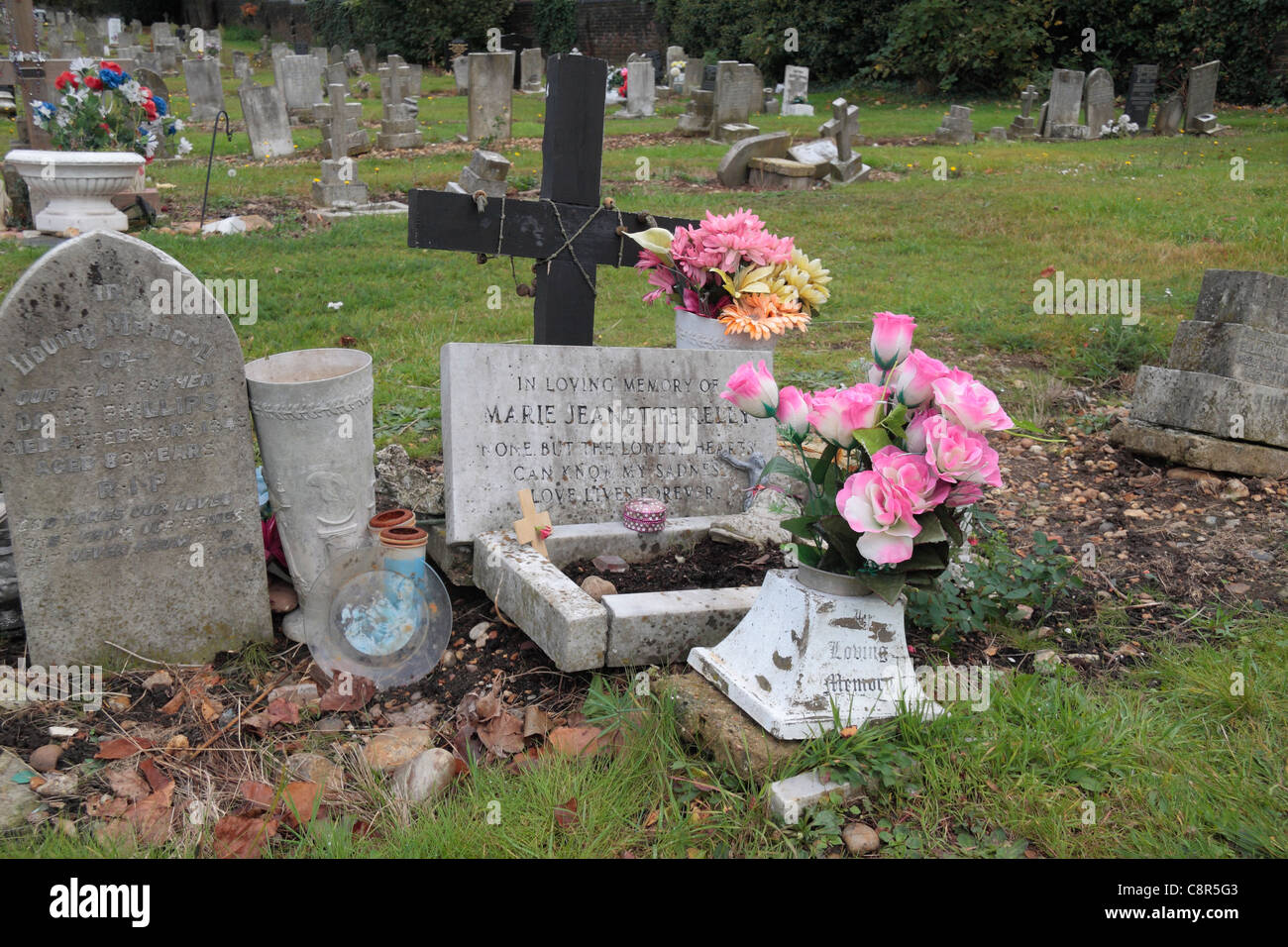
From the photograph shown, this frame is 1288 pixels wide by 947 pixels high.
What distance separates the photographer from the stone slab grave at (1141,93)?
18938mm

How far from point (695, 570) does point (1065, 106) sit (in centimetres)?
1727

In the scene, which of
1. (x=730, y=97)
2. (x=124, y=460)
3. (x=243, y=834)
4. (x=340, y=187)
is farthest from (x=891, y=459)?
(x=730, y=97)

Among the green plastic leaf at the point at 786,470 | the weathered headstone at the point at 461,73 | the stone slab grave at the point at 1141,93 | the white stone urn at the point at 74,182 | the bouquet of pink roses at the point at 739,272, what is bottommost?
the green plastic leaf at the point at 786,470

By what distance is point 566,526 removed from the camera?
386 centimetres

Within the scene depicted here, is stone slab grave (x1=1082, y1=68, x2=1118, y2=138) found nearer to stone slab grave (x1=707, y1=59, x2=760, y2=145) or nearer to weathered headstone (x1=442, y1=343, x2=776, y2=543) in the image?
stone slab grave (x1=707, y1=59, x2=760, y2=145)

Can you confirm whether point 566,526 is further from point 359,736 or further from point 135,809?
point 135,809

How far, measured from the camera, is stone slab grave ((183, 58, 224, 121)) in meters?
20.9

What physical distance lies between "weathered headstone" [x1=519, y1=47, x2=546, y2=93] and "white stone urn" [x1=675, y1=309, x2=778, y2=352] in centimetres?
2272

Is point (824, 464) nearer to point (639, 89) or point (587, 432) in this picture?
point (587, 432)

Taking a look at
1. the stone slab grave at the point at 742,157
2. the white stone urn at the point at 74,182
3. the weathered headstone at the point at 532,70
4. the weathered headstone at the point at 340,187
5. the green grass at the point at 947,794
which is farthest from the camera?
the weathered headstone at the point at 532,70

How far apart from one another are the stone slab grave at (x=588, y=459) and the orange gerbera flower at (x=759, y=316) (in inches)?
4.9

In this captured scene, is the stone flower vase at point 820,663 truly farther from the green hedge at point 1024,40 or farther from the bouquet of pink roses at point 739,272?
the green hedge at point 1024,40

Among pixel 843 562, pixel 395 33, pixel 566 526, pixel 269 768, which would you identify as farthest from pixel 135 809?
pixel 395 33

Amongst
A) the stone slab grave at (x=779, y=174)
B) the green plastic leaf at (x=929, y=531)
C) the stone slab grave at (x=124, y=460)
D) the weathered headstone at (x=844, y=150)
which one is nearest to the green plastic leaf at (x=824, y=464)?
the green plastic leaf at (x=929, y=531)
